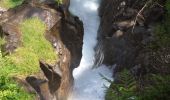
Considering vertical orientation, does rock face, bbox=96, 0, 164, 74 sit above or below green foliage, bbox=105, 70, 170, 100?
below

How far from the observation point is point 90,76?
16156 millimetres

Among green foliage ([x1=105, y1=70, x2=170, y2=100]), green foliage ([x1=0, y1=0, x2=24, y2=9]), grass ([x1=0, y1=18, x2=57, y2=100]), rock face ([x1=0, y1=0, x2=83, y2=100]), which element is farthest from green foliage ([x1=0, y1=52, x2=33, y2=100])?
green foliage ([x1=105, y1=70, x2=170, y2=100])

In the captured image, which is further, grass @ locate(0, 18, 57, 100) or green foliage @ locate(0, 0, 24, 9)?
green foliage @ locate(0, 0, 24, 9)

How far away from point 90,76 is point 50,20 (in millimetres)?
3406

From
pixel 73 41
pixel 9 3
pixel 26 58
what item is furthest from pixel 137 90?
pixel 9 3

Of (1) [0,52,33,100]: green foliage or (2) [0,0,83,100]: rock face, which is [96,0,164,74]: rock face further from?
(1) [0,52,33,100]: green foliage

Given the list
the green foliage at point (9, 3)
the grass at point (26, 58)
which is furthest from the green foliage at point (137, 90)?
the green foliage at point (9, 3)

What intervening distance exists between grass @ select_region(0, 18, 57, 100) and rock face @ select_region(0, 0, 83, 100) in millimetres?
217

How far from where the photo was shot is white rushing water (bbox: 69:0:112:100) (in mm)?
15133

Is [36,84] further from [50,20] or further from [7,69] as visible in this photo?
[50,20]

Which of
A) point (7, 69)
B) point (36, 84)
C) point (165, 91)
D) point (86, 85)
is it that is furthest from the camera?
point (86, 85)

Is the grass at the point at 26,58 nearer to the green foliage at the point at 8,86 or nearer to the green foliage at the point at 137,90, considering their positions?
the green foliage at the point at 8,86

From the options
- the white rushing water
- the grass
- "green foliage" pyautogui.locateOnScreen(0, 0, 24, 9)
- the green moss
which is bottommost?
the white rushing water

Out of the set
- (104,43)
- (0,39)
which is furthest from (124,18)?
(0,39)
